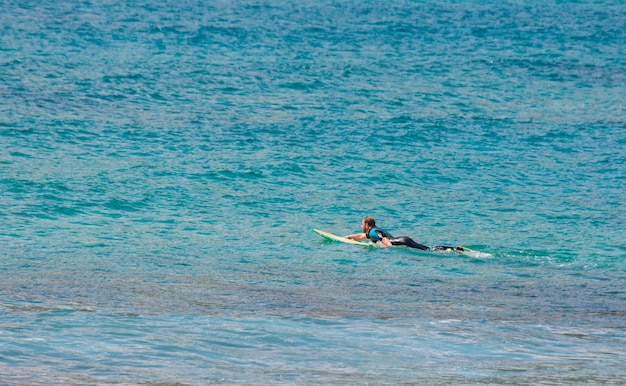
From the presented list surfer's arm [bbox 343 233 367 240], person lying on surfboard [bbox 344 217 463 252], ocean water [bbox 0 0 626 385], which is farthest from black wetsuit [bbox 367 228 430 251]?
ocean water [bbox 0 0 626 385]

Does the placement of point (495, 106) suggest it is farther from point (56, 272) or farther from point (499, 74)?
point (56, 272)

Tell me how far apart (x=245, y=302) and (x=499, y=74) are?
1037 inches

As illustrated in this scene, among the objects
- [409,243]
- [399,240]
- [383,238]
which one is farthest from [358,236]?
[409,243]

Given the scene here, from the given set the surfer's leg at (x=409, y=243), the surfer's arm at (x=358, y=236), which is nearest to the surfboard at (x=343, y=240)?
the surfer's arm at (x=358, y=236)

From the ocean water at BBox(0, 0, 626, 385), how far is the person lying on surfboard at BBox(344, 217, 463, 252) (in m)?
0.29

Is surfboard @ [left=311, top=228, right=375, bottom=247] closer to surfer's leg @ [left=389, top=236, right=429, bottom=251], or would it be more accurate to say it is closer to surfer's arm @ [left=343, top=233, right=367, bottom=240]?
surfer's arm @ [left=343, top=233, right=367, bottom=240]

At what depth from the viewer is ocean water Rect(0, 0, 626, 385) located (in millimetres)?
12945

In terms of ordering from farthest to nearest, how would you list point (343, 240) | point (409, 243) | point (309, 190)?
1. point (309, 190)
2. point (343, 240)
3. point (409, 243)

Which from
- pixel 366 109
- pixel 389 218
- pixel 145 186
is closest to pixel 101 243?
pixel 145 186

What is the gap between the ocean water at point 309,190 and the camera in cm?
1295

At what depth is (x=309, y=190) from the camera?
84.5 ft

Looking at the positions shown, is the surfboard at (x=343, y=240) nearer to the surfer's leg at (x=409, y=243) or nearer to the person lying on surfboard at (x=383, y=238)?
the person lying on surfboard at (x=383, y=238)

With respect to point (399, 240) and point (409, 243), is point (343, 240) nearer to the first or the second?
point (399, 240)

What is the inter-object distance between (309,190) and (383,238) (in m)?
5.71
